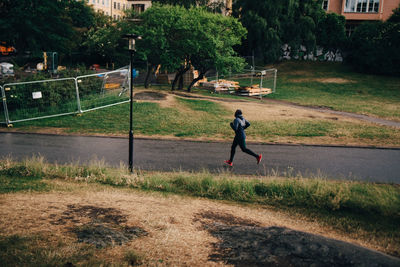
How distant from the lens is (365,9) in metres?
51.2

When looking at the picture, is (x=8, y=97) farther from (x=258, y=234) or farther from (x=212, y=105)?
(x=258, y=234)

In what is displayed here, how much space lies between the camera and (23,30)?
46.6 m

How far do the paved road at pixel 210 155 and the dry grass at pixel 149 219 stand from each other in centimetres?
294

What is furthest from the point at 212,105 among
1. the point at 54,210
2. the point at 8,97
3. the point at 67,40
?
the point at 67,40

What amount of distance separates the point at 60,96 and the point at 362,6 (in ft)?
156

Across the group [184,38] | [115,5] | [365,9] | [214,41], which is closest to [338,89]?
[214,41]

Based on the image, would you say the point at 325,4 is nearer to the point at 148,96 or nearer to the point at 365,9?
the point at 365,9

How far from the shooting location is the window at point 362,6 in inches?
1993

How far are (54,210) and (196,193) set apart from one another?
3.56 meters

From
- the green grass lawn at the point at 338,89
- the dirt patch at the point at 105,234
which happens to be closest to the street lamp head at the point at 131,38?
the dirt patch at the point at 105,234

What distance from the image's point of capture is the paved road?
11602mm

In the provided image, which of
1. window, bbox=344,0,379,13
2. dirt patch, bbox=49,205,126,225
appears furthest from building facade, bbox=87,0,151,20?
dirt patch, bbox=49,205,126,225

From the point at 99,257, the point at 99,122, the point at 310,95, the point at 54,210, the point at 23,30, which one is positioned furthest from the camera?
the point at 23,30

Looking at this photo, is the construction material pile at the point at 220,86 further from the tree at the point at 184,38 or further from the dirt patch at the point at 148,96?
the dirt patch at the point at 148,96
